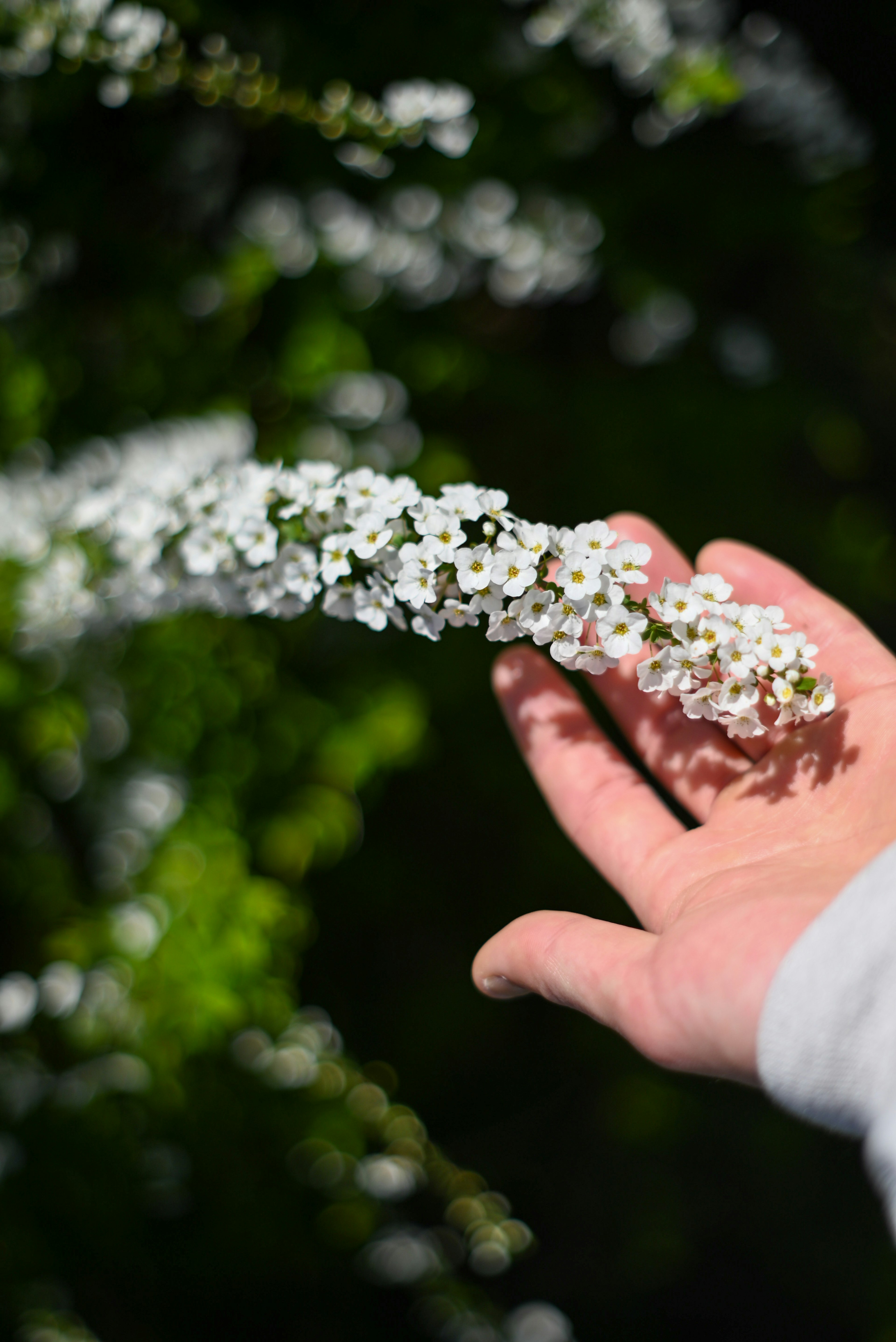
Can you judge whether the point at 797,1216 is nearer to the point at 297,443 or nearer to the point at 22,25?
the point at 297,443

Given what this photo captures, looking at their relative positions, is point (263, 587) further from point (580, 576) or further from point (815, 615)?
point (815, 615)

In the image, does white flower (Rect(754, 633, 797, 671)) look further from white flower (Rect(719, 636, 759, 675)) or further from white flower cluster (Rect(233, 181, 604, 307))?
white flower cluster (Rect(233, 181, 604, 307))

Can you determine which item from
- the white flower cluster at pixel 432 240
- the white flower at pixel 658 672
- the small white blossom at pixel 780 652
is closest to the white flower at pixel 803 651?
the small white blossom at pixel 780 652

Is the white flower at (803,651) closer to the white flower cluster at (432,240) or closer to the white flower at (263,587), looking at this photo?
the white flower at (263,587)

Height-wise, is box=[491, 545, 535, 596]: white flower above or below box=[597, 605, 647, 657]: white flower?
above

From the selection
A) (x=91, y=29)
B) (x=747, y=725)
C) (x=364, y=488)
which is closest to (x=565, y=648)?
(x=747, y=725)

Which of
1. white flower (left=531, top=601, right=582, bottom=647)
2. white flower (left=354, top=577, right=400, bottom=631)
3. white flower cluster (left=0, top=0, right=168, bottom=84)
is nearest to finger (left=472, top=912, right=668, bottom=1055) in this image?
white flower (left=531, top=601, right=582, bottom=647)

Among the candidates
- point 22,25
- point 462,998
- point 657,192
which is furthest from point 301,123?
point 462,998
